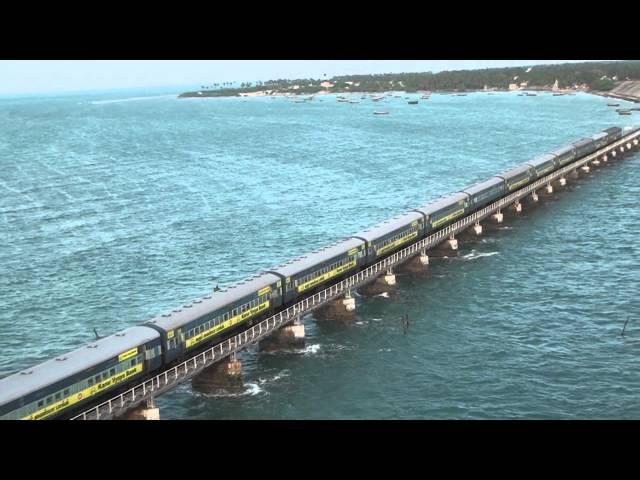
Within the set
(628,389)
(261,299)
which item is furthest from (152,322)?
(628,389)

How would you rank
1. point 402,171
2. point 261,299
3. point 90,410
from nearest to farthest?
point 90,410
point 261,299
point 402,171

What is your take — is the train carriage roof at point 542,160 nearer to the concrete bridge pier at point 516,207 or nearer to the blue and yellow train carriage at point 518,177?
the blue and yellow train carriage at point 518,177

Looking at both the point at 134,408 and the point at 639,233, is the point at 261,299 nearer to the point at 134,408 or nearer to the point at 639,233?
the point at 134,408

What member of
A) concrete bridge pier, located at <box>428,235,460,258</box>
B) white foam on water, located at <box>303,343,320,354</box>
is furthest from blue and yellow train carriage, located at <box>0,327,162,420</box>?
concrete bridge pier, located at <box>428,235,460,258</box>

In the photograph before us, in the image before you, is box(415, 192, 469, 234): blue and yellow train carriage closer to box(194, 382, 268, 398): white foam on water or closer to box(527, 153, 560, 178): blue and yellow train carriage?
box(527, 153, 560, 178): blue and yellow train carriage

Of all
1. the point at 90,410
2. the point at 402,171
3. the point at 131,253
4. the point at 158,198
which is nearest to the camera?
the point at 90,410

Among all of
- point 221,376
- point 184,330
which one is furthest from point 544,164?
point 184,330

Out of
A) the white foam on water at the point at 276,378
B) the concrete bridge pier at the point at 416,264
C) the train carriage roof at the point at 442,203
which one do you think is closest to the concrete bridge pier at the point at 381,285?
the concrete bridge pier at the point at 416,264

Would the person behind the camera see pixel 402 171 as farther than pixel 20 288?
Yes
